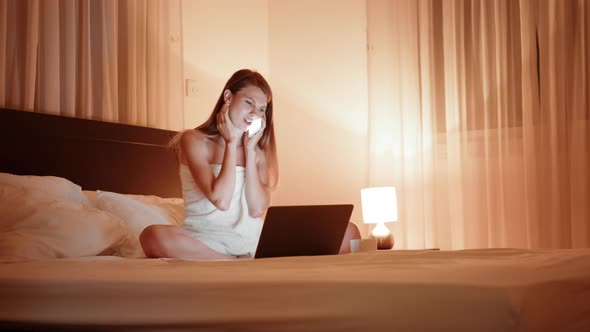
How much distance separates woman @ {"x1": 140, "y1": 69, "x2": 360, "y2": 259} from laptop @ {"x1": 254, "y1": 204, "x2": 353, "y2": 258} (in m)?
0.29

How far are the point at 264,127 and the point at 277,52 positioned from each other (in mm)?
2342

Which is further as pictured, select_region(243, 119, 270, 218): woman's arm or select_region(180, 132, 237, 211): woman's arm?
select_region(243, 119, 270, 218): woman's arm

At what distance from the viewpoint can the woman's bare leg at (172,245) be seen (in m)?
2.28

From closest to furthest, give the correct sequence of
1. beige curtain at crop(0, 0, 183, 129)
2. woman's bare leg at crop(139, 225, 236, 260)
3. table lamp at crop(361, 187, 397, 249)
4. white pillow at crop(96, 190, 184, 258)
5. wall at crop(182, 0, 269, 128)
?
1. woman's bare leg at crop(139, 225, 236, 260)
2. white pillow at crop(96, 190, 184, 258)
3. beige curtain at crop(0, 0, 183, 129)
4. table lamp at crop(361, 187, 397, 249)
5. wall at crop(182, 0, 269, 128)

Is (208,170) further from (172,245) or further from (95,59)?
(95,59)

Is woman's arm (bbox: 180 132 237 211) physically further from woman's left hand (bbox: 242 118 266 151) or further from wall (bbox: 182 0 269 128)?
wall (bbox: 182 0 269 128)

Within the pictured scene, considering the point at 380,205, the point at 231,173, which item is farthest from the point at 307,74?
the point at 231,173

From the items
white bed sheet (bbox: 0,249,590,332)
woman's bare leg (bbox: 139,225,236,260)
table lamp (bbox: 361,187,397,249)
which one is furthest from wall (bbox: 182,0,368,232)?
white bed sheet (bbox: 0,249,590,332)

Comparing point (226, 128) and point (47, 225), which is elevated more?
point (226, 128)

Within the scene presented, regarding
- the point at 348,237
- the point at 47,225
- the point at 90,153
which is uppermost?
the point at 90,153

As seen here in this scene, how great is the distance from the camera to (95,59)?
3523mm

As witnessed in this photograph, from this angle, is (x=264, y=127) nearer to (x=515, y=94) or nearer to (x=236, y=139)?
(x=236, y=139)

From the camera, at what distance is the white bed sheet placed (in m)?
1.11

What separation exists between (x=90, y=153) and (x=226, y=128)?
0.91m
